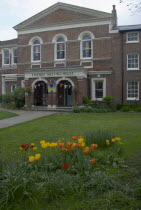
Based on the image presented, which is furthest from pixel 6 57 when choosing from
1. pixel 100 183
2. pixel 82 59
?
pixel 100 183

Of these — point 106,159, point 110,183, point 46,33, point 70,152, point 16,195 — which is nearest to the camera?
point 16,195

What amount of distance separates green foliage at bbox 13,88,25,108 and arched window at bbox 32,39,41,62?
4.52m

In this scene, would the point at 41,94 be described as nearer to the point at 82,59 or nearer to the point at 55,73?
the point at 55,73

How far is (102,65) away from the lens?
924 inches

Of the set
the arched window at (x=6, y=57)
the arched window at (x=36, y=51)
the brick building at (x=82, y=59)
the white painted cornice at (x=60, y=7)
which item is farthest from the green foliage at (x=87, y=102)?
the arched window at (x=6, y=57)

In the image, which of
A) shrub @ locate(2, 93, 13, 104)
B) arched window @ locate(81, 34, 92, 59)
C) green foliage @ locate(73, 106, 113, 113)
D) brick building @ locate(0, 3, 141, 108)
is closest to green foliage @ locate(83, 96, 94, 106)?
brick building @ locate(0, 3, 141, 108)

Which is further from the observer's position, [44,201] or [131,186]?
[131,186]

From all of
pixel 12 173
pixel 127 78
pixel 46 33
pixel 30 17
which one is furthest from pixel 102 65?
pixel 12 173

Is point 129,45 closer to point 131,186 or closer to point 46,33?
point 46,33

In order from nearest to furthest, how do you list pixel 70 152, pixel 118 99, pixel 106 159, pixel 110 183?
1. pixel 110 183
2. pixel 70 152
3. pixel 106 159
4. pixel 118 99

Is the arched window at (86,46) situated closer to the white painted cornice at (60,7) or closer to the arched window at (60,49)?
the arched window at (60,49)

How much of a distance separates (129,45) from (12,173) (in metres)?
22.6

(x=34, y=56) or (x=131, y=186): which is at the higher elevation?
(x=34, y=56)

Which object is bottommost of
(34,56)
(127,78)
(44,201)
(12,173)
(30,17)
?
(44,201)
